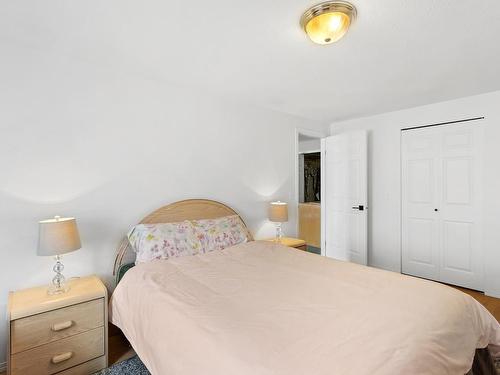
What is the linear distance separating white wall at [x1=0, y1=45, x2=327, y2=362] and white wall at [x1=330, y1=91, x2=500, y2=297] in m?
2.16

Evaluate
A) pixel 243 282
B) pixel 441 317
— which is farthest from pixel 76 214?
pixel 441 317

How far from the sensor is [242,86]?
8.99ft

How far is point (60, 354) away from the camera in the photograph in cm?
169

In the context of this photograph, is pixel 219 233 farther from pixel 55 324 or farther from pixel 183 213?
pixel 55 324

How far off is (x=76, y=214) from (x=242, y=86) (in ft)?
6.42

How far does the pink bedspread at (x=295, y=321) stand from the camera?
981 mm

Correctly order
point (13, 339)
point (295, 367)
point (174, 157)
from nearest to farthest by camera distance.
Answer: point (295, 367), point (13, 339), point (174, 157)

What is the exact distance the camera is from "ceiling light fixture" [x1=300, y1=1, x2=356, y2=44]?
4.97 ft

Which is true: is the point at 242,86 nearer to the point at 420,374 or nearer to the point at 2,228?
the point at 2,228

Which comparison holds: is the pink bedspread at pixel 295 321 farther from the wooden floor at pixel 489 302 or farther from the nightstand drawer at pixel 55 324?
the wooden floor at pixel 489 302

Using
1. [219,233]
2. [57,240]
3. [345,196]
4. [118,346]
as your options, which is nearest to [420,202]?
[345,196]

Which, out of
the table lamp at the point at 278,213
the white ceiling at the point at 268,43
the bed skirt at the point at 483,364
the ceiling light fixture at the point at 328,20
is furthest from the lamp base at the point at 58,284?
the bed skirt at the point at 483,364

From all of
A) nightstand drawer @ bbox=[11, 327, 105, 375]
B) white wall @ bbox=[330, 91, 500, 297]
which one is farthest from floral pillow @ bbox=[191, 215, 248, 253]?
white wall @ bbox=[330, 91, 500, 297]

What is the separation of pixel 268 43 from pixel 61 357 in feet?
8.38
